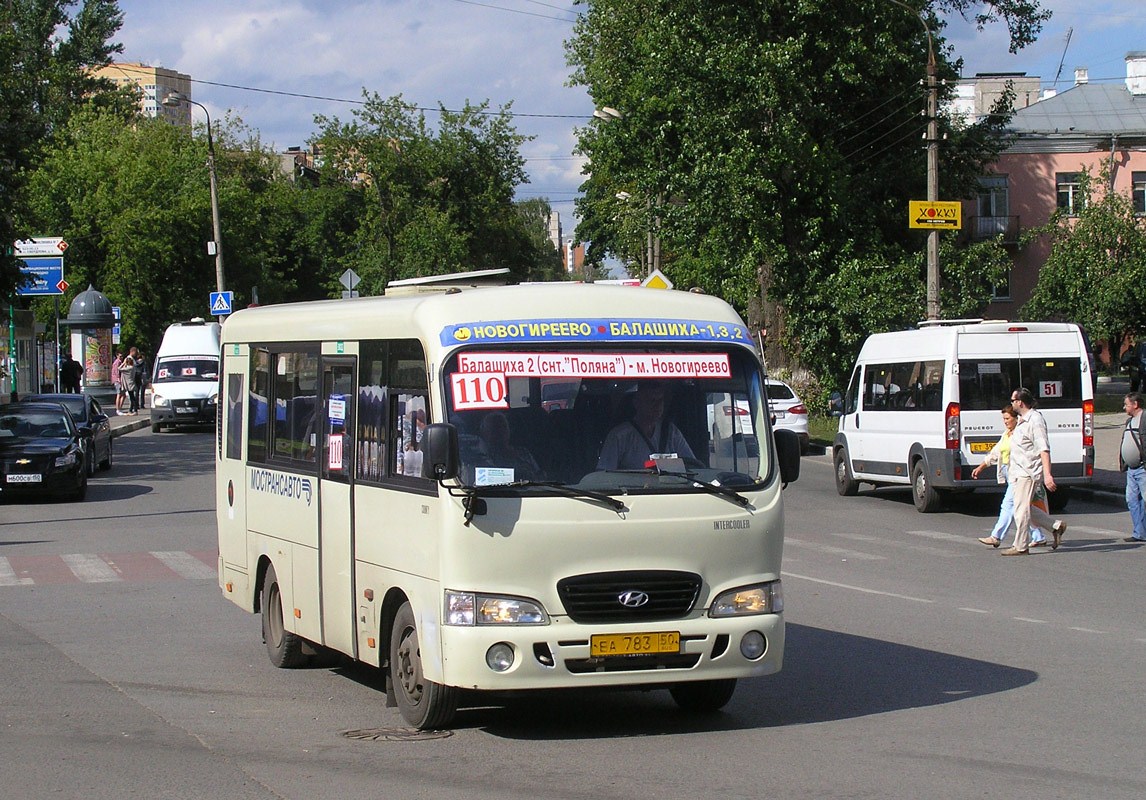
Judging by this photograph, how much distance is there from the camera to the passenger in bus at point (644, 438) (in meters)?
7.89

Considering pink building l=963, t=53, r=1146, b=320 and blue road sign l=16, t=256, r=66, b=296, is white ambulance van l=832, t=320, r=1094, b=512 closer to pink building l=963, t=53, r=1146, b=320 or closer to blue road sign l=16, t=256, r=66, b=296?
blue road sign l=16, t=256, r=66, b=296

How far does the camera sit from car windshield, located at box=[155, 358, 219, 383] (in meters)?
41.3

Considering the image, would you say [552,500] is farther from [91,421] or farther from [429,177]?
[429,177]

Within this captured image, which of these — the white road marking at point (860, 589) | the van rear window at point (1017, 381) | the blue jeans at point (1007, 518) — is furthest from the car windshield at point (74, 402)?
the blue jeans at point (1007, 518)

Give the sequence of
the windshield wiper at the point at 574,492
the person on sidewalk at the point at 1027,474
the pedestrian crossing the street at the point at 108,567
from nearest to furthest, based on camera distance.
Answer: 1. the windshield wiper at the point at 574,492
2. the pedestrian crossing the street at the point at 108,567
3. the person on sidewalk at the point at 1027,474

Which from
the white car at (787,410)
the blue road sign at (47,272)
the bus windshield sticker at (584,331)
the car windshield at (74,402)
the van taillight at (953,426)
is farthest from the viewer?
the blue road sign at (47,272)

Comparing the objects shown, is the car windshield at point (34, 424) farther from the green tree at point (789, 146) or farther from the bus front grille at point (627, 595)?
the bus front grille at point (627, 595)

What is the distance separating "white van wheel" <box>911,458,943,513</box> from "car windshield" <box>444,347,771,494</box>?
13452 mm

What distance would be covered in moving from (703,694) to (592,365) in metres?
2.00

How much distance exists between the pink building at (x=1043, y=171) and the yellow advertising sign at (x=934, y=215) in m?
34.1

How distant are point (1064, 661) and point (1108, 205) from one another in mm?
43017

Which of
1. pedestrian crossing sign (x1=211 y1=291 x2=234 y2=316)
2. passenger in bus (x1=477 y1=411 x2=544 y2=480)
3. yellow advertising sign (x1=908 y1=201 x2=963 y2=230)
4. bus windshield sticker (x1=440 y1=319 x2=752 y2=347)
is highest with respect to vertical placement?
yellow advertising sign (x1=908 y1=201 x2=963 y2=230)

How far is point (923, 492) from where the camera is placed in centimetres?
2125

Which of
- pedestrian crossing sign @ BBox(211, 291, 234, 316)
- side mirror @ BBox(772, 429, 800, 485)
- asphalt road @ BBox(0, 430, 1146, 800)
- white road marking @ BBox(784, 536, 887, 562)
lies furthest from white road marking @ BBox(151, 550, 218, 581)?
pedestrian crossing sign @ BBox(211, 291, 234, 316)
